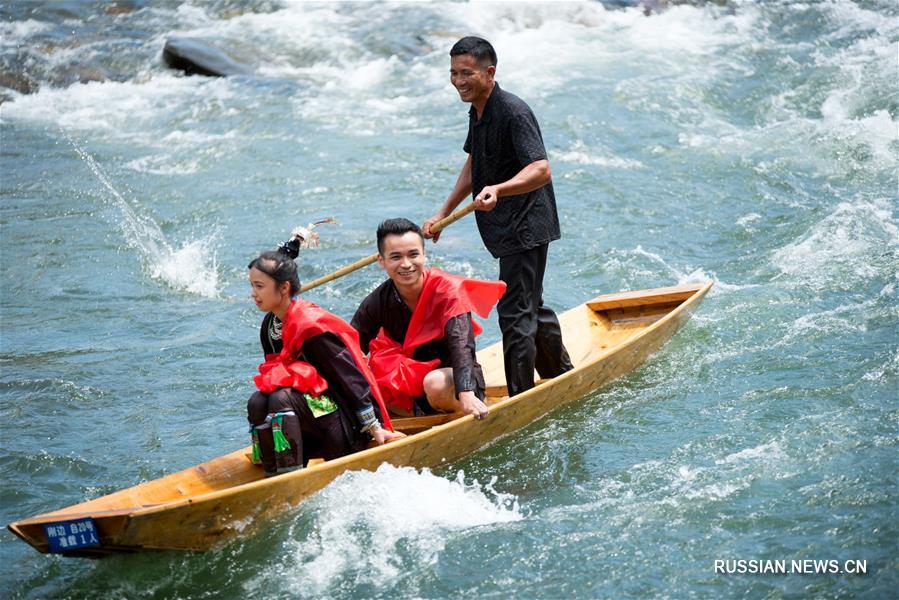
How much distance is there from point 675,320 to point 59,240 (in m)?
5.95

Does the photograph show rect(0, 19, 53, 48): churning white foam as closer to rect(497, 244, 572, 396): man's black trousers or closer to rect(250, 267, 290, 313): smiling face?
rect(497, 244, 572, 396): man's black trousers

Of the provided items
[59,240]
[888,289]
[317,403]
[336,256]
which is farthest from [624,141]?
[317,403]

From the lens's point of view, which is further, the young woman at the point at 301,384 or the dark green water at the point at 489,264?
the young woman at the point at 301,384

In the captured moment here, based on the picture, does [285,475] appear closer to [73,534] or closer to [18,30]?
[73,534]

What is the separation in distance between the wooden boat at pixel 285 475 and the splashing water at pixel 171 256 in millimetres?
3351

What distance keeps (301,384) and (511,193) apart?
1.36m

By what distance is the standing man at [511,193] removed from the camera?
5383mm

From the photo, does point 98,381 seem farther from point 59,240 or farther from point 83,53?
point 83,53

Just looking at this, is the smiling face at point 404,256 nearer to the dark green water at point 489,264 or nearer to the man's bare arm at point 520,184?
the man's bare arm at point 520,184

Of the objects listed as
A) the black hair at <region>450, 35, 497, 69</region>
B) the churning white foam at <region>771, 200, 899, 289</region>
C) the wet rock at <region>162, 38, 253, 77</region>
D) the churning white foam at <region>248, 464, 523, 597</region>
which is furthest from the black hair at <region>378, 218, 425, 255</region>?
the wet rock at <region>162, 38, 253, 77</region>

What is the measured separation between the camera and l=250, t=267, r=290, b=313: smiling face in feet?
16.1

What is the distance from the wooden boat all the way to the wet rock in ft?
32.1

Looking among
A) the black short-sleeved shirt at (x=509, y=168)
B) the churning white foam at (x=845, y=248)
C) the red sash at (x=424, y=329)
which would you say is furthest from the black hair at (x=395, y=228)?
the churning white foam at (x=845, y=248)

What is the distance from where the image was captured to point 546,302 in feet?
27.9
